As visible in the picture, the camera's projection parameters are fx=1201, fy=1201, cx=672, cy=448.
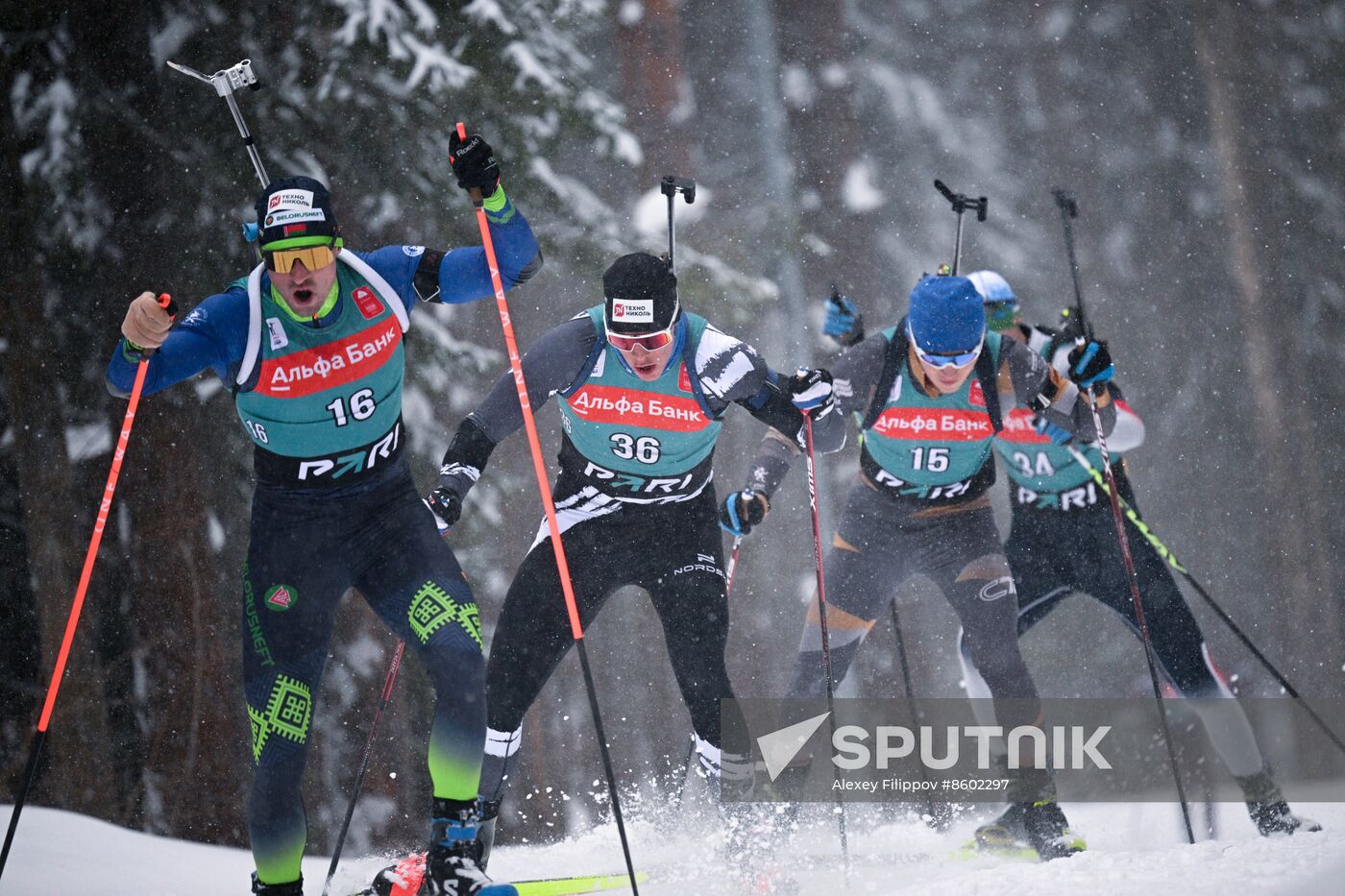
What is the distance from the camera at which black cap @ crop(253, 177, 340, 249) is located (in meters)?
3.32

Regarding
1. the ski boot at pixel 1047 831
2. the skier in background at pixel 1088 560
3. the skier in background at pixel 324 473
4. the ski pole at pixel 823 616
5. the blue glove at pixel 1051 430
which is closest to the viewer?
the skier in background at pixel 324 473

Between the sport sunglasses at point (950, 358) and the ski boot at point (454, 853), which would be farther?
the sport sunglasses at point (950, 358)

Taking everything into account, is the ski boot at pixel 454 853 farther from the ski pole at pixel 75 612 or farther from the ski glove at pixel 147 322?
the ski glove at pixel 147 322

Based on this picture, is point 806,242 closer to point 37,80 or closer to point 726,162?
point 726,162

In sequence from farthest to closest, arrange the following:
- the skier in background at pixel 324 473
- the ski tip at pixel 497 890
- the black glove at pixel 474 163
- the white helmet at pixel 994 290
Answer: the white helmet at pixel 994 290 < the black glove at pixel 474 163 < the skier in background at pixel 324 473 < the ski tip at pixel 497 890

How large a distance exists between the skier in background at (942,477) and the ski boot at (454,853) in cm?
161

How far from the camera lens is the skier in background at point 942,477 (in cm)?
426

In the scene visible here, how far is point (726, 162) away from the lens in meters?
8.15

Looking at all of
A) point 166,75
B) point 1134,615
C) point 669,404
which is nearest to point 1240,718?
point 1134,615

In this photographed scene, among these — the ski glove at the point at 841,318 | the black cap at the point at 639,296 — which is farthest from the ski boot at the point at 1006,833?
the black cap at the point at 639,296

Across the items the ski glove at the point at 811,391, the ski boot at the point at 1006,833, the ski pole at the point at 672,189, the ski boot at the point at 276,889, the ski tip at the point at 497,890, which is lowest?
the ski tip at the point at 497,890

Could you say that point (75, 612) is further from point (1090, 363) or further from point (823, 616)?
point (1090, 363)

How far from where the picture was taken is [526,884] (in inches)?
161

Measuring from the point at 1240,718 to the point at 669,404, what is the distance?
8.58 feet
